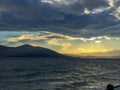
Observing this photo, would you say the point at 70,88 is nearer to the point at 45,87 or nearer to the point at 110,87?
the point at 45,87

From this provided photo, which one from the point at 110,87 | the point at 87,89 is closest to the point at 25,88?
the point at 87,89

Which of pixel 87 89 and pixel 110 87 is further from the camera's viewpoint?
pixel 87 89

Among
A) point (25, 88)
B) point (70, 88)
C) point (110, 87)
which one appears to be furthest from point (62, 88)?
point (110, 87)

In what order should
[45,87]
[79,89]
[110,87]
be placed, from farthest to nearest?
[45,87] → [79,89] → [110,87]

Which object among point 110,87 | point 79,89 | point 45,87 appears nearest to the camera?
point 110,87

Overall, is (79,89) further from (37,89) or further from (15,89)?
(15,89)

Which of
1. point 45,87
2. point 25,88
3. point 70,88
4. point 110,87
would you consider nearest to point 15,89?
point 25,88

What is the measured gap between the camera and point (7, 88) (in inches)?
2227

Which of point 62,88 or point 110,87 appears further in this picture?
point 62,88

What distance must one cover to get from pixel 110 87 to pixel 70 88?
3183 cm

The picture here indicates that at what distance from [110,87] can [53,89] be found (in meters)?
30.4

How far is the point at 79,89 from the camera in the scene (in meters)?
53.8

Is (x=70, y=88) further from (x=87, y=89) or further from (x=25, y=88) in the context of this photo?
(x=25, y=88)

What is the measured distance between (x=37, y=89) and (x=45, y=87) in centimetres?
253
